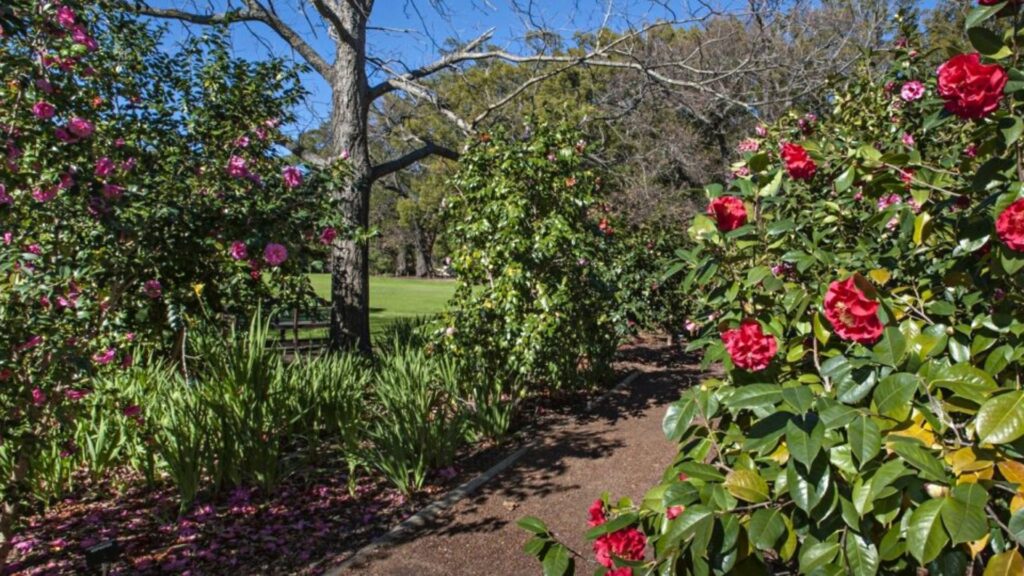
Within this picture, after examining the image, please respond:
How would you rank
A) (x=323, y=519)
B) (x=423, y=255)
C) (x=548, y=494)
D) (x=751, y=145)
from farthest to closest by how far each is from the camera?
1. (x=423, y=255)
2. (x=751, y=145)
3. (x=548, y=494)
4. (x=323, y=519)

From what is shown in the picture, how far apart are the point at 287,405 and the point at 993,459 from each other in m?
4.09

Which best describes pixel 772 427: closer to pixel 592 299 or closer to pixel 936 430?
pixel 936 430

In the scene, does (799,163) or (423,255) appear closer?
(799,163)

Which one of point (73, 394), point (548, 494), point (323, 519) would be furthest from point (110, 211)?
point (548, 494)

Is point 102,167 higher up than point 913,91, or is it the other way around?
point 913,91

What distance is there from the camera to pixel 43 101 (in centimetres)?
275

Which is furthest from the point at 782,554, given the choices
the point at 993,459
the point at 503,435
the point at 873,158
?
the point at 503,435

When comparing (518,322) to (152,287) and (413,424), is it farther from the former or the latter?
(152,287)

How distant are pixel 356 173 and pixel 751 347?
6.26 m

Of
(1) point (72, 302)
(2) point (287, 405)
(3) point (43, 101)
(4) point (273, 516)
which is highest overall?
(3) point (43, 101)

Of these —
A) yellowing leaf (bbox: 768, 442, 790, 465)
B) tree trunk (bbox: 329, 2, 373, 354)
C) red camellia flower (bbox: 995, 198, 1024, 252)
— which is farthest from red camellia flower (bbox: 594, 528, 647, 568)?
tree trunk (bbox: 329, 2, 373, 354)

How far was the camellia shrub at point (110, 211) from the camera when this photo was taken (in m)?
2.60

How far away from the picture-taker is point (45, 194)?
2.75 metres

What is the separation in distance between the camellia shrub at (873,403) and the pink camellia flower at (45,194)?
2724 millimetres
